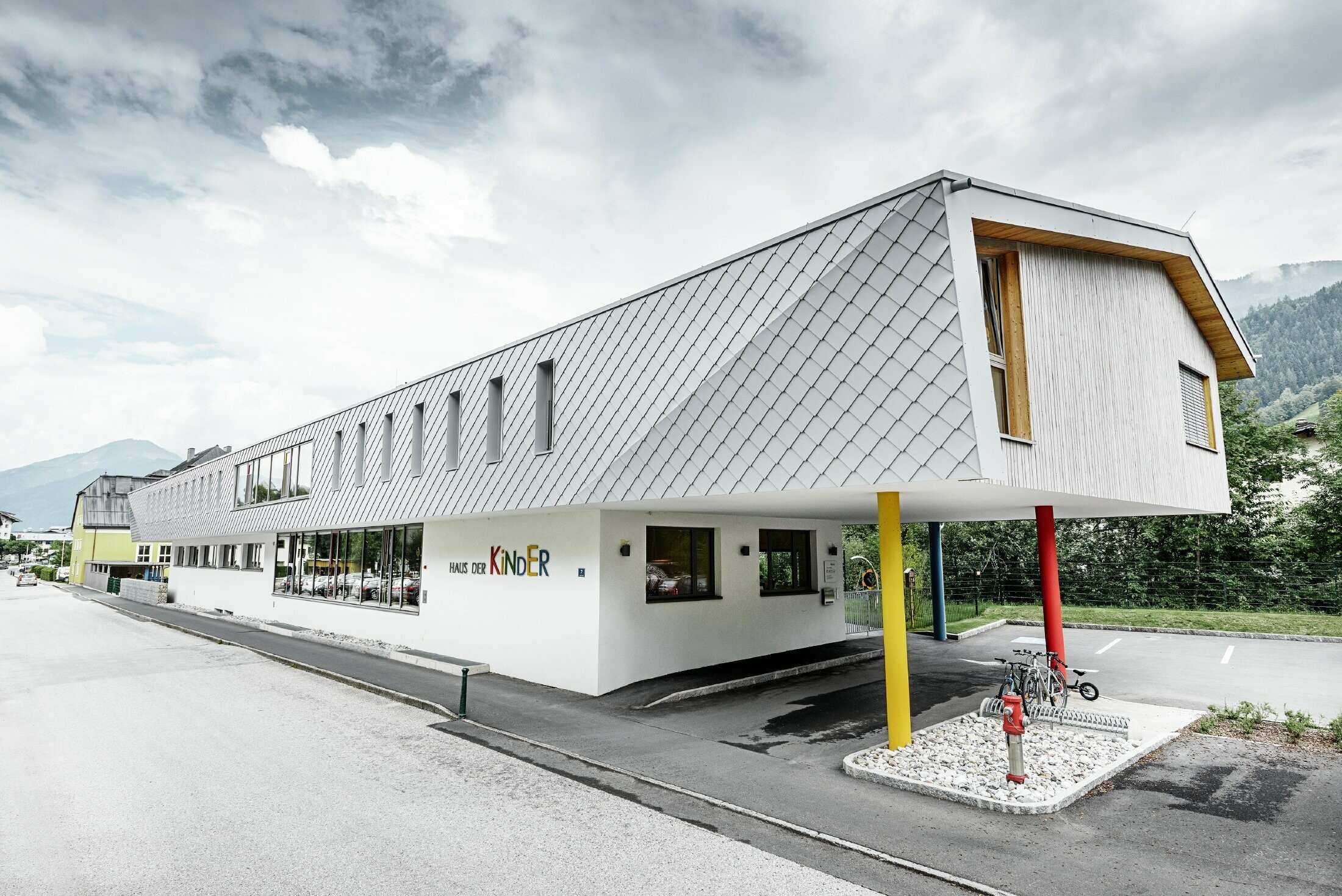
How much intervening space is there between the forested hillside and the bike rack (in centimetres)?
10994

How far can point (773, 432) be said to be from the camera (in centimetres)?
816

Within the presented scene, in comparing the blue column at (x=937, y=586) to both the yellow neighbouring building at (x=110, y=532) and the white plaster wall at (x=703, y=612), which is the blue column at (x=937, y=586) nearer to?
the white plaster wall at (x=703, y=612)

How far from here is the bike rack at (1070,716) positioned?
27.8 ft

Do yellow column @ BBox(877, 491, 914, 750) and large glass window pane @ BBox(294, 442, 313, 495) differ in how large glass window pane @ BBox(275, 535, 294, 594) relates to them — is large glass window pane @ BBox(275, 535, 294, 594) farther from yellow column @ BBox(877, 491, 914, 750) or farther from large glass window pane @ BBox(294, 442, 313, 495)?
yellow column @ BBox(877, 491, 914, 750)

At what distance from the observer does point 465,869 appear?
525cm

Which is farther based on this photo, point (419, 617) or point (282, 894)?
point (419, 617)

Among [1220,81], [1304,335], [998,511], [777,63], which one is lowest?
[998,511]

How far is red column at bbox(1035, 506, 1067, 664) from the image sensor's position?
34.1ft

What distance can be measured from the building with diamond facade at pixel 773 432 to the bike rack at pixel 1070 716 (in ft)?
A: 9.05

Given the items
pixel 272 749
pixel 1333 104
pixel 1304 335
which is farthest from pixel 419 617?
pixel 1304 335

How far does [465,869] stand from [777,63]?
15084 mm

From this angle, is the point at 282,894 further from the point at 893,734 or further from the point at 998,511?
the point at 998,511

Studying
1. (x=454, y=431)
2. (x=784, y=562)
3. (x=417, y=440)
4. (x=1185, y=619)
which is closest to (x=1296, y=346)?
(x=1185, y=619)

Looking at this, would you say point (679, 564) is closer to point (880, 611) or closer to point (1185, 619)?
point (880, 611)
